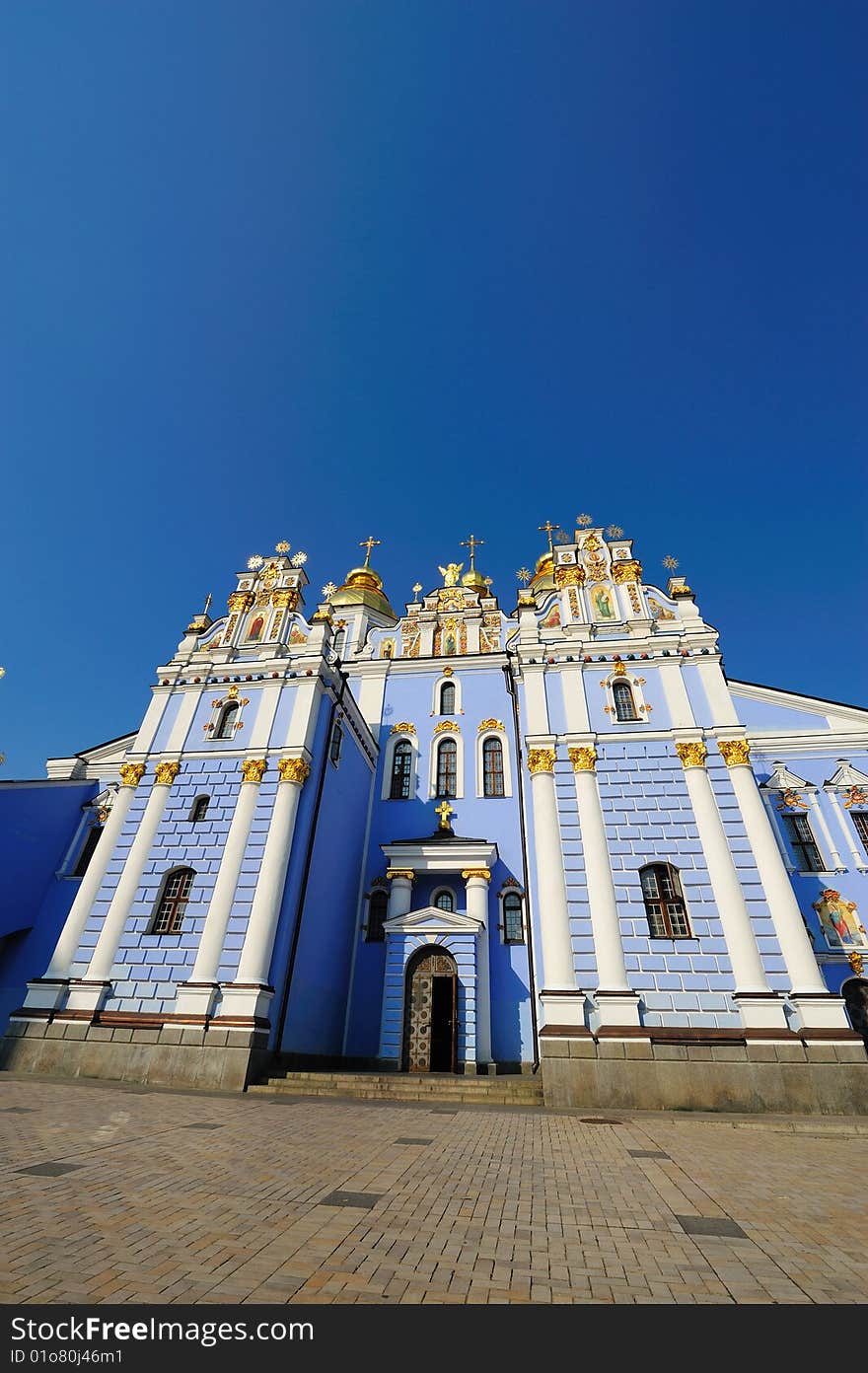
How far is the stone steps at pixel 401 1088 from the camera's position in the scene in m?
12.8

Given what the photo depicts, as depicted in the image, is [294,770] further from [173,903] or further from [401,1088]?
[401,1088]

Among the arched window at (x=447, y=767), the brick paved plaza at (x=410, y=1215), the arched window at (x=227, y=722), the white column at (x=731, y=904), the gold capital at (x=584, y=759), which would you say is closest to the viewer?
the brick paved plaza at (x=410, y=1215)

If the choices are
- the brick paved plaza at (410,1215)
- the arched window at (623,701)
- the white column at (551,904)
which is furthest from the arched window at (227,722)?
the arched window at (623,701)

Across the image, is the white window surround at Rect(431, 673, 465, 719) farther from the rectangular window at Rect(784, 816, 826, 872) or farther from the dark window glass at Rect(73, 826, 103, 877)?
the dark window glass at Rect(73, 826, 103, 877)

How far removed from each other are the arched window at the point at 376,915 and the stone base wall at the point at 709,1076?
271 inches

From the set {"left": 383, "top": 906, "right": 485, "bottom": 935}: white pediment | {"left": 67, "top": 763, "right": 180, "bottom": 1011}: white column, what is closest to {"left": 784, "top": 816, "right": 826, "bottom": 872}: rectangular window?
{"left": 383, "top": 906, "right": 485, "bottom": 935}: white pediment

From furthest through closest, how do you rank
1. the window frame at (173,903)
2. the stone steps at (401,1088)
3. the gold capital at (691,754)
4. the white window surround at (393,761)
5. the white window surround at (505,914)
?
the white window surround at (393,761)
the white window surround at (505,914)
the gold capital at (691,754)
the window frame at (173,903)
the stone steps at (401,1088)

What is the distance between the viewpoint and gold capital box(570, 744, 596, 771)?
17167 millimetres

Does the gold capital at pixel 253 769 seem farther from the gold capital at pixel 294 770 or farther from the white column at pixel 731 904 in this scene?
the white column at pixel 731 904

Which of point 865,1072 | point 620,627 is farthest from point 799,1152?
point 620,627

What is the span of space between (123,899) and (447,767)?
1059cm

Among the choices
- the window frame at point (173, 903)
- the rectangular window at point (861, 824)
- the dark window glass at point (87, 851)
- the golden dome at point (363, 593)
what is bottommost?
the window frame at point (173, 903)

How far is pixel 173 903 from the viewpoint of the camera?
16031mm
